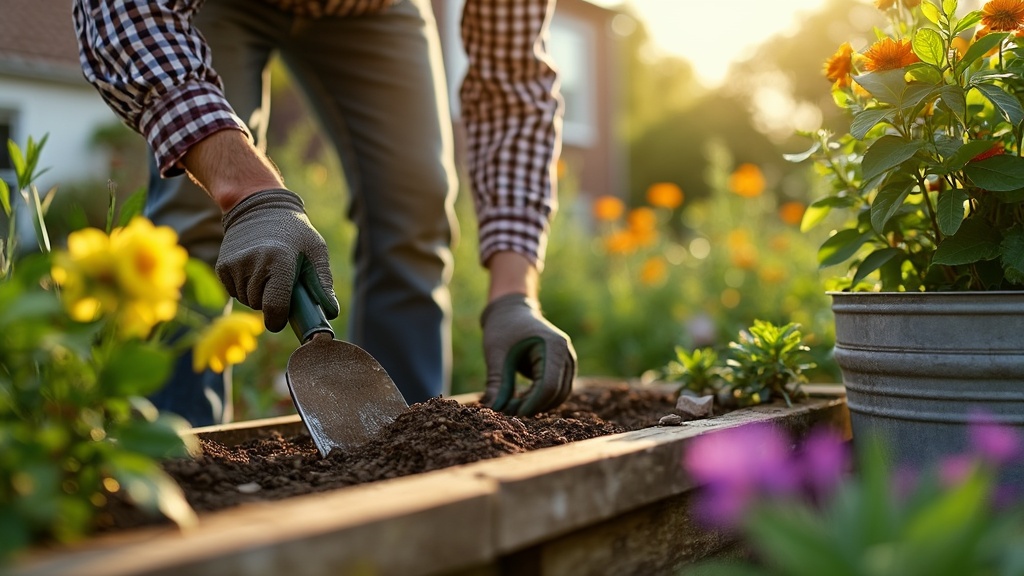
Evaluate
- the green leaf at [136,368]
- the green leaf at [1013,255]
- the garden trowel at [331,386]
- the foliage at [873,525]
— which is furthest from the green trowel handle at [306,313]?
the green leaf at [1013,255]

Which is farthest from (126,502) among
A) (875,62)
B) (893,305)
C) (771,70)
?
(771,70)

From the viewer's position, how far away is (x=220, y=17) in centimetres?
178

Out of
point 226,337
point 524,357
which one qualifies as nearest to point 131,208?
point 226,337

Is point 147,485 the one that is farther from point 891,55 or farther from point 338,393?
point 891,55

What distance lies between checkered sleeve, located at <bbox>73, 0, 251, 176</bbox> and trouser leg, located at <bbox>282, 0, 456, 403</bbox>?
2.05ft

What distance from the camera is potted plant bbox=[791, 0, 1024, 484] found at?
1202mm

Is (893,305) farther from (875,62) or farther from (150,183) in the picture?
(150,183)

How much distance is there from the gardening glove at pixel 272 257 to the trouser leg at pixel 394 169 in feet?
2.63

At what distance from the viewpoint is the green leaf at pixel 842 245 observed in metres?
1.48

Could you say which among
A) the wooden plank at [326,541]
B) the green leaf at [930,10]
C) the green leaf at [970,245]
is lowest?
the wooden plank at [326,541]

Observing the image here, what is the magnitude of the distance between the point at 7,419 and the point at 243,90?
114 cm

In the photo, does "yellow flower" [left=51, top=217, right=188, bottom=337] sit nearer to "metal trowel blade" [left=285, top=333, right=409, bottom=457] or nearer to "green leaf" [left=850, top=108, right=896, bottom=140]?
"metal trowel blade" [left=285, top=333, right=409, bottom=457]

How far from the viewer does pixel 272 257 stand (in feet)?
4.08

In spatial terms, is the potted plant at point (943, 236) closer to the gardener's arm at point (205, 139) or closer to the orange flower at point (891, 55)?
the orange flower at point (891, 55)
